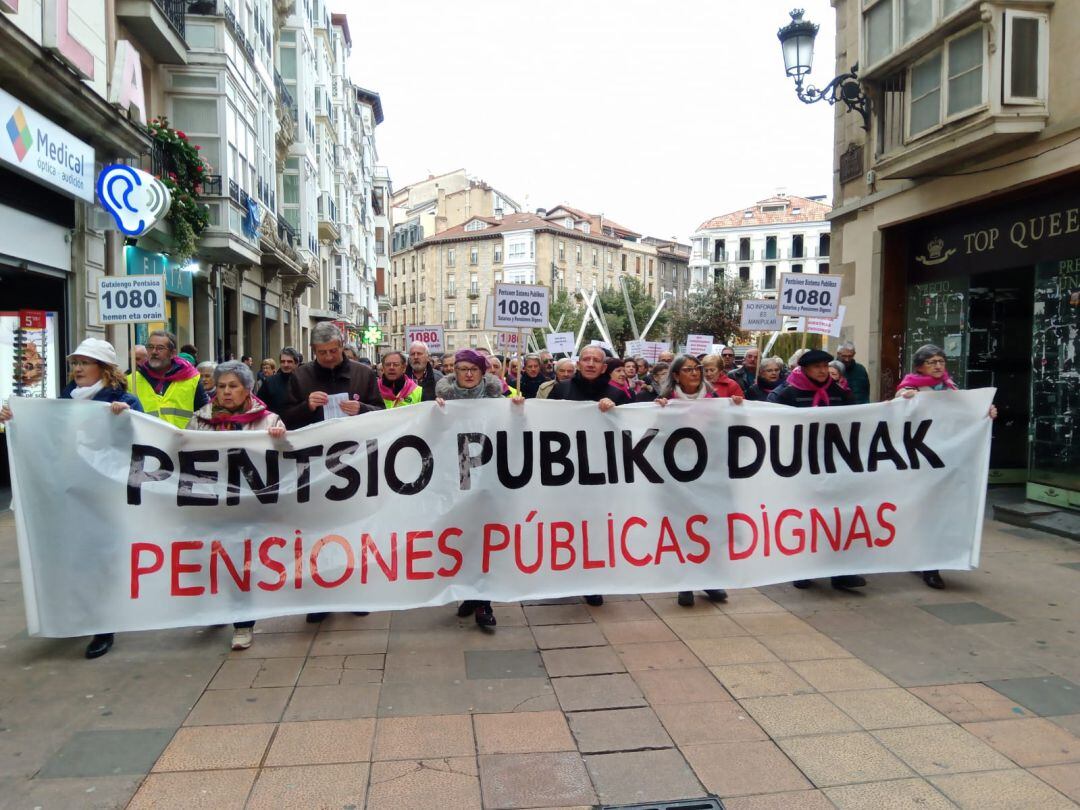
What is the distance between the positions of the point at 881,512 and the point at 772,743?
2.81 meters

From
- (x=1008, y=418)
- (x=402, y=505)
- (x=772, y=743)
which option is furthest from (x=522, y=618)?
(x=1008, y=418)

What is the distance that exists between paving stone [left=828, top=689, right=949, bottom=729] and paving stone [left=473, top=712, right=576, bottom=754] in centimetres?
138

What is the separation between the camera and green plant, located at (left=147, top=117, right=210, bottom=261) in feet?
50.3

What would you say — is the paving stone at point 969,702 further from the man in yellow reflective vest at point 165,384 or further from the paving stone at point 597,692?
the man in yellow reflective vest at point 165,384

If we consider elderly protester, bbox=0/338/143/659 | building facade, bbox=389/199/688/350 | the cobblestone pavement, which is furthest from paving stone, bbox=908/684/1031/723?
building facade, bbox=389/199/688/350

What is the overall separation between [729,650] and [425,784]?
7.28 ft

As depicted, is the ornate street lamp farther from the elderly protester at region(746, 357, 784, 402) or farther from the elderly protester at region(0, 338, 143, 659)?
the elderly protester at region(0, 338, 143, 659)

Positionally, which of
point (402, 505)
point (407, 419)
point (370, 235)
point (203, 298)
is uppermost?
point (370, 235)

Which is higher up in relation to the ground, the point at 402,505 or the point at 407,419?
the point at 407,419

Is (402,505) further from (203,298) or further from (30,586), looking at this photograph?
(203,298)

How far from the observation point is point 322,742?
3689 mm

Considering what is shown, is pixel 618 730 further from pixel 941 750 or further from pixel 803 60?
pixel 803 60

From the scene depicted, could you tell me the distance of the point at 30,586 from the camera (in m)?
Answer: 4.71

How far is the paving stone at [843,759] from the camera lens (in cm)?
338
